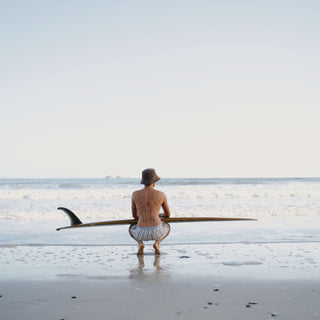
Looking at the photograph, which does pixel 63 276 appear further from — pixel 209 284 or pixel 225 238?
pixel 225 238

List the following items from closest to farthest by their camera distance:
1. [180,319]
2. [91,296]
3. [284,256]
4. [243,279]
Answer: [180,319]
[91,296]
[243,279]
[284,256]

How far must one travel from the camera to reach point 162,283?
376cm

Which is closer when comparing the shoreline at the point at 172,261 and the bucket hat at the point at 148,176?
the shoreline at the point at 172,261

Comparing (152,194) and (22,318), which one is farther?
(152,194)

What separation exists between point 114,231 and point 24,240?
1840mm

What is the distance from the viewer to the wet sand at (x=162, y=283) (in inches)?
116

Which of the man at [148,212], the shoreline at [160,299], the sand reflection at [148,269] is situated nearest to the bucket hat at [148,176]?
the man at [148,212]

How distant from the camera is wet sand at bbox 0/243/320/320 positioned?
2.96 metres

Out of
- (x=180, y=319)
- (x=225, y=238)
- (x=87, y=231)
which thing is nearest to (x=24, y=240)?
(x=87, y=231)

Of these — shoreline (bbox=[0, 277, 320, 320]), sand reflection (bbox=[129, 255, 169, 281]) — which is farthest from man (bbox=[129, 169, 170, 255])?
shoreline (bbox=[0, 277, 320, 320])

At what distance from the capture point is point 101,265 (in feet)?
15.2

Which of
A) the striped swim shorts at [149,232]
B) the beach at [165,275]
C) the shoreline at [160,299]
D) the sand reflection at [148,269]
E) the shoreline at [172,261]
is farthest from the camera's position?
the striped swim shorts at [149,232]

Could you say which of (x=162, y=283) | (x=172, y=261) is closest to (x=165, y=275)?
(x=162, y=283)

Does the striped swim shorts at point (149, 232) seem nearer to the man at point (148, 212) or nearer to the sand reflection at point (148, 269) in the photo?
the man at point (148, 212)
